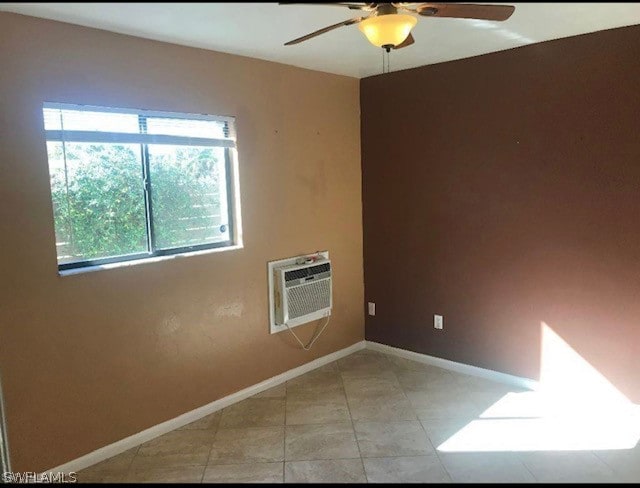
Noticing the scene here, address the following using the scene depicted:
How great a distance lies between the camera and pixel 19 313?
8.04ft

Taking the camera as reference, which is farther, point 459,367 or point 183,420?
point 459,367

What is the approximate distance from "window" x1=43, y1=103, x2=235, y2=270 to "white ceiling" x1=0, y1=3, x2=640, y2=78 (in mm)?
458

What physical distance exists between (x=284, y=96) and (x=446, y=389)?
7.78ft

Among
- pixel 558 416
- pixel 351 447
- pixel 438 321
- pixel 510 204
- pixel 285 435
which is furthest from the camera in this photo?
pixel 438 321

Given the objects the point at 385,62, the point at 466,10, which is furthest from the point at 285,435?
the point at 385,62

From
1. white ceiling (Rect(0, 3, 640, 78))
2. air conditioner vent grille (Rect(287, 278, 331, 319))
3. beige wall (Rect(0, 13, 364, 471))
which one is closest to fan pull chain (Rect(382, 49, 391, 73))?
white ceiling (Rect(0, 3, 640, 78))

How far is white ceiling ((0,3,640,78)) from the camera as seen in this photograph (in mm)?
2391

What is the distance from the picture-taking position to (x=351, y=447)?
9.41 feet

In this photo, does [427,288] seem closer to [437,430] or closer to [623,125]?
[437,430]

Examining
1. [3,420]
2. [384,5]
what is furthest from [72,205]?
[384,5]

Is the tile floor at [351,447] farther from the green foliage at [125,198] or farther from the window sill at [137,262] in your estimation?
the green foliage at [125,198]

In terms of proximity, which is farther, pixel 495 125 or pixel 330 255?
pixel 330 255

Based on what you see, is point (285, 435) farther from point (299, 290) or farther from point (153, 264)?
point (153, 264)

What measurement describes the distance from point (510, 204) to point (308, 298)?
1585 millimetres
